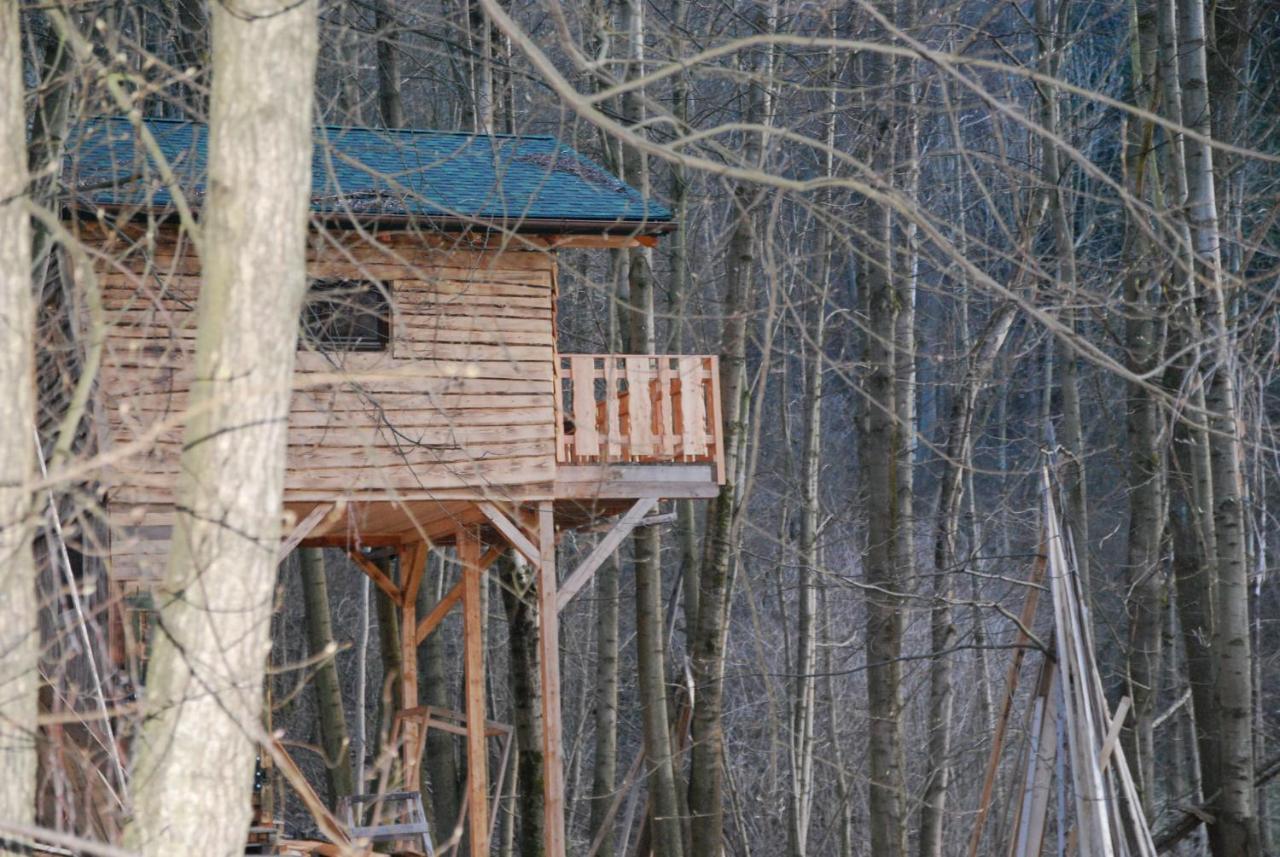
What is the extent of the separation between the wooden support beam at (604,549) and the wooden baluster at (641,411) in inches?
17.3

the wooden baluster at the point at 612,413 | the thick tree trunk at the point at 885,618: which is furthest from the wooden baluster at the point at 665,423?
the thick tree trunk at the point at 885,618

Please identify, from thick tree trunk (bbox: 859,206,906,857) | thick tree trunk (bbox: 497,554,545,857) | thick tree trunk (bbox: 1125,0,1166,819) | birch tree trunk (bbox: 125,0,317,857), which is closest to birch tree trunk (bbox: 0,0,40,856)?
birch tree trunk (bbox: 125,0,317,857)

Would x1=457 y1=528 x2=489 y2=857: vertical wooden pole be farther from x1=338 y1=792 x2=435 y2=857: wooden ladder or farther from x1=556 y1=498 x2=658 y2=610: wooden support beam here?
x1=556 y1=498 x2=658 y2=610: wooden support beam

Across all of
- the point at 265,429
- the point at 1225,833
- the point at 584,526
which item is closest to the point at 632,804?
the point at 584,526

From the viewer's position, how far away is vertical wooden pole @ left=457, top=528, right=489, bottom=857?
491 inches

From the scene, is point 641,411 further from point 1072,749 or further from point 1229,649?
point 1229,649

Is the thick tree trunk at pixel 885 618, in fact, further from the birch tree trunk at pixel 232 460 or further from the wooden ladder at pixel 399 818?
the birch tree trunk at pixel 232 460

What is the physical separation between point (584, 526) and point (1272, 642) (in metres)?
12.6

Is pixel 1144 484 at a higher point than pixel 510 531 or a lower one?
higher

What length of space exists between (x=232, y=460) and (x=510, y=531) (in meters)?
7.71

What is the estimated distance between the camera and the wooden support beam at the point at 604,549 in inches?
463

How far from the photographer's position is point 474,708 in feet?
42.5

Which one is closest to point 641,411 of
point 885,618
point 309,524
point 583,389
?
point 583,389

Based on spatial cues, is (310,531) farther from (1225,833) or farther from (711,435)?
(1225,833)
